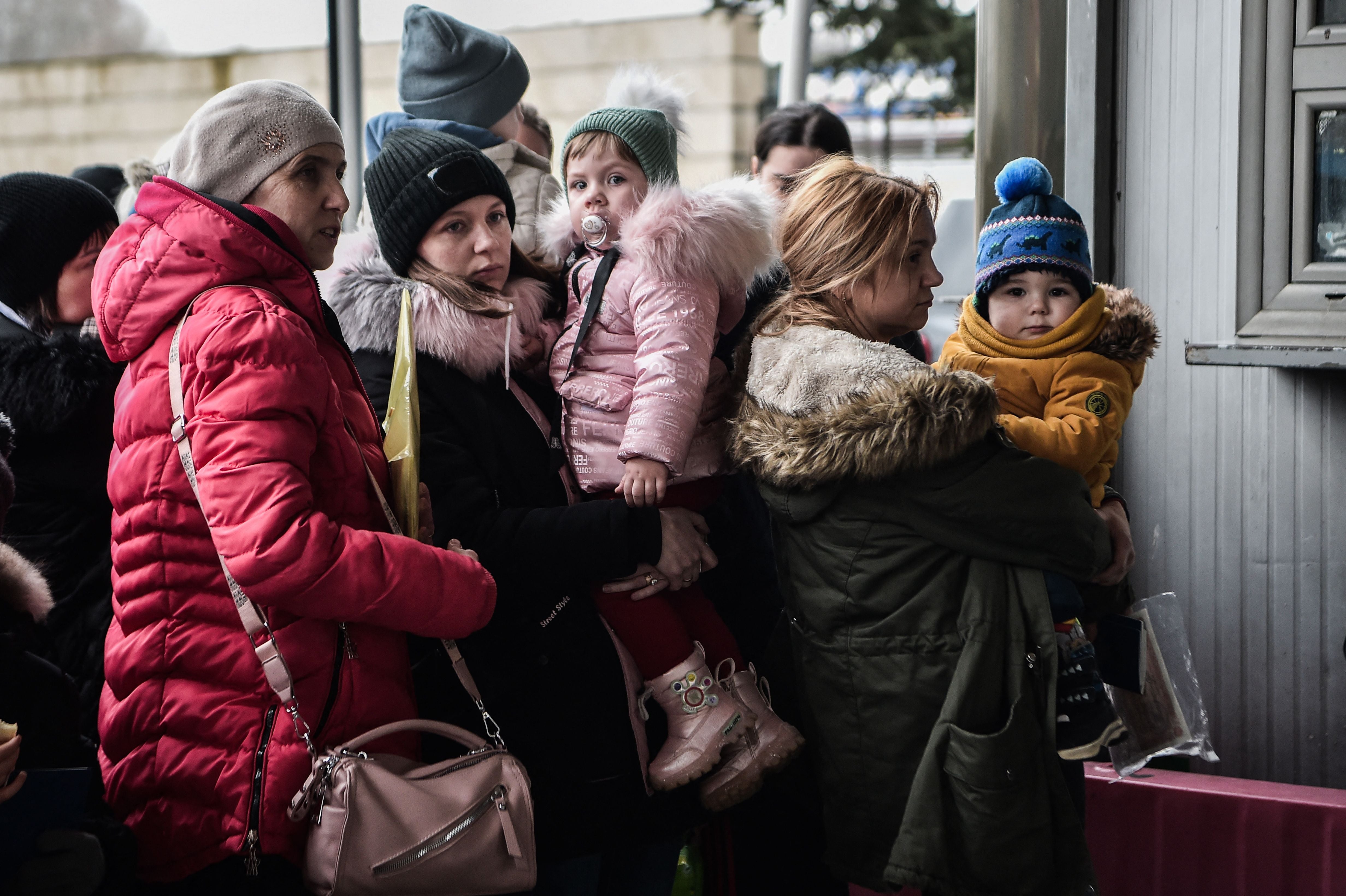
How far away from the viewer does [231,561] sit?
4.72 feet

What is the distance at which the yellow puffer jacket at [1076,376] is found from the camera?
1.95 metres

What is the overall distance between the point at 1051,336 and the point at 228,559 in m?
1.47

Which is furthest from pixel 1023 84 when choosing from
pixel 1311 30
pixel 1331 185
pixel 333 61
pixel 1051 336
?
pixel 333 61

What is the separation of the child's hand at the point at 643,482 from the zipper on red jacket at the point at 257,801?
65 cm

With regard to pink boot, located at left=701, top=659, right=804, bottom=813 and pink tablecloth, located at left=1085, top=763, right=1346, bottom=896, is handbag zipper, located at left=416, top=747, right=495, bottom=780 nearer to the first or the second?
pink boot, located at left=701, top=659, right=804, bottom=813

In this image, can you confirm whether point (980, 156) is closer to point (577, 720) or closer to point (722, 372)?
point (722, 372)

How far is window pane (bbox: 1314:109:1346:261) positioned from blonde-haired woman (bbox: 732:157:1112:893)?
1.13m

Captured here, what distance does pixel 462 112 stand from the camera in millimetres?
2916

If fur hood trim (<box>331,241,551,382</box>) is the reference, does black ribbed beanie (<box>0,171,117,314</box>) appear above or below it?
above

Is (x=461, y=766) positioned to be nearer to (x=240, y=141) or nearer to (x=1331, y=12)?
(x=240, y=141)

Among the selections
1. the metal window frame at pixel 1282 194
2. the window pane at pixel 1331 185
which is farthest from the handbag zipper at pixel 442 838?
the window pane at pixel 1331 185

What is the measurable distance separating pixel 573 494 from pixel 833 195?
71 centimetres

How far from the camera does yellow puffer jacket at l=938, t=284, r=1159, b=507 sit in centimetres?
195

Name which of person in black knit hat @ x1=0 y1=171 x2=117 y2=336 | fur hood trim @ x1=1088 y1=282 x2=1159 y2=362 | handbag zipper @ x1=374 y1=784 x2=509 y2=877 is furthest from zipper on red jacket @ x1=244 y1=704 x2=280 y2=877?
fur hood trim @ x1=1088 y1=282 x2=1159 y2=362
